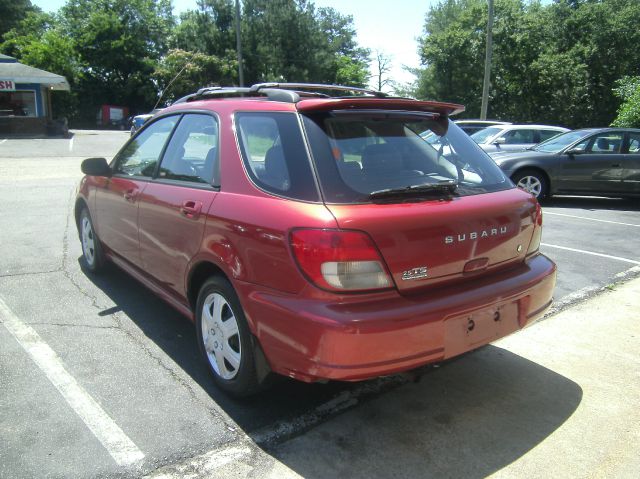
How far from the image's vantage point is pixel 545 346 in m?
3.96

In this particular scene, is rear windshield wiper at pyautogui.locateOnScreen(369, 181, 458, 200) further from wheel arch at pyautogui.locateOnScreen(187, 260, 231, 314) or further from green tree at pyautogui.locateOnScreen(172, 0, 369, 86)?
green tree at pyautogui.locateOnScreen(172, 0, 369, 86)

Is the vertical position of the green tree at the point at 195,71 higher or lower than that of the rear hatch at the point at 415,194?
higher

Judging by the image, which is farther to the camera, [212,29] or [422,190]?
[212,29]

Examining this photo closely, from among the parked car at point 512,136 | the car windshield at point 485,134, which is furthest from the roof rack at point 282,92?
the car windshield at point 485,134

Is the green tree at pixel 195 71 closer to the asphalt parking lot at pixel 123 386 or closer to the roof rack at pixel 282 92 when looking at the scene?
the asphalt parking lot at pixel 123 386

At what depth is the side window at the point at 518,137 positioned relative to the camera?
12688mm

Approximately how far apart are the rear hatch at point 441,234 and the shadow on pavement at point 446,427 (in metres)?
0.81

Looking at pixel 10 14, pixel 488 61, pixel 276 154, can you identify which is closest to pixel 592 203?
pixel 276 154

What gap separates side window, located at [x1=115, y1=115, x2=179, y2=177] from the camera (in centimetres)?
397

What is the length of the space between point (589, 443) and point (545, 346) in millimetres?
1215

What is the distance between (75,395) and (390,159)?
2197 mm

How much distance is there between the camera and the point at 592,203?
10.9 m

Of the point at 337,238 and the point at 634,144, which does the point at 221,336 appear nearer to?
the point at 337,238

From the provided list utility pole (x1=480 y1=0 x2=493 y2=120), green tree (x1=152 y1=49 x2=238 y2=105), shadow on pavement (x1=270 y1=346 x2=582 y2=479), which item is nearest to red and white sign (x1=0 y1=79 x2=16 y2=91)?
green tree (x1=152 y1=49 x2=238 y2=105)
